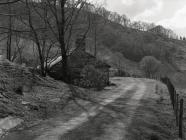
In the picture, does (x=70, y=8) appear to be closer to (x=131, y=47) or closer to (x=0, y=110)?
(x=0, y=110)

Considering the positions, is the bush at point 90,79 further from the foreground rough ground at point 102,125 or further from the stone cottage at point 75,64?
the foreground rough ground at point 102,125

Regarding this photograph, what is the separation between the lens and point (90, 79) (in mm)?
37688

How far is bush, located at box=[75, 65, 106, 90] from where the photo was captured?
37.5 m

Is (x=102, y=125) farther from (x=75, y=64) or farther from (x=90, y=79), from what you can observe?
(x=75, y=64)

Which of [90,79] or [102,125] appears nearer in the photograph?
[102,125]

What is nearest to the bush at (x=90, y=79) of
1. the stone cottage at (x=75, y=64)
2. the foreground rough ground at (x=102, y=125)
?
the stone cottage at (x=75, y=64)

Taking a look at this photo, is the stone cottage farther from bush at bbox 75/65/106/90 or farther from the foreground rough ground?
the foreground rough ground

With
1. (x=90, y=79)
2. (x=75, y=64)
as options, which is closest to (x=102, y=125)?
(x=90, y=79)

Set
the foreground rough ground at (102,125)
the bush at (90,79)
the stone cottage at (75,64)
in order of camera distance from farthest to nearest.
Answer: the stone cottage at (75,64)
the bush at (90,79)
the foreground rough ground at (102,125)

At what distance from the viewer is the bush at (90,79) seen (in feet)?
123

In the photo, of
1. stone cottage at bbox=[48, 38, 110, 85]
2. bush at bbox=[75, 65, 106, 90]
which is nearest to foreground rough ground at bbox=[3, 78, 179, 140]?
bush at bbox=[75, 65, 106, 90]

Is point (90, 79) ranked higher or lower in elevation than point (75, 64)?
lower

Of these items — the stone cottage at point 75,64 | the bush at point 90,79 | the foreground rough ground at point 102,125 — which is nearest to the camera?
the foreground rough ground at point 102,125

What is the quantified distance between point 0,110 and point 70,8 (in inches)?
886
